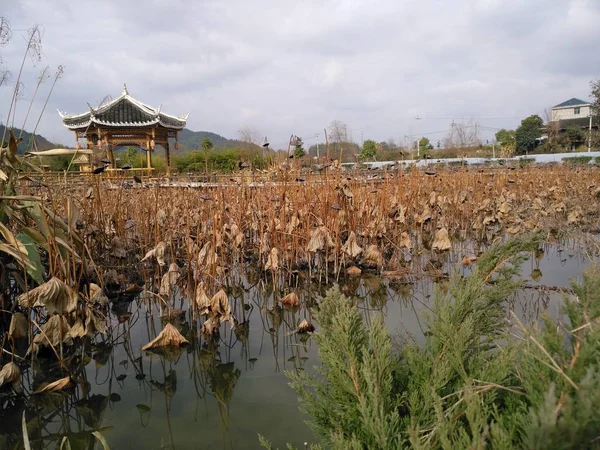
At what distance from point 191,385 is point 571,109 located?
1715 inches

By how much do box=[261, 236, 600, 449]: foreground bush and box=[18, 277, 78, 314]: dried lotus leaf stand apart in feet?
3.78

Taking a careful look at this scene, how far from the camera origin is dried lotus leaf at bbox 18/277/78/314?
5.30 ft

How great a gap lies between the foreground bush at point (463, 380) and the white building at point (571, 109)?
4138 centimetres

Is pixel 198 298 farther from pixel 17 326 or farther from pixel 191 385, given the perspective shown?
pixel 17 326

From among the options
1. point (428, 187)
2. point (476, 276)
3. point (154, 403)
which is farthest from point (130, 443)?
point (428, 187)

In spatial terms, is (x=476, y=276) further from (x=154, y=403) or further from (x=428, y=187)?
(x=428, y=187)

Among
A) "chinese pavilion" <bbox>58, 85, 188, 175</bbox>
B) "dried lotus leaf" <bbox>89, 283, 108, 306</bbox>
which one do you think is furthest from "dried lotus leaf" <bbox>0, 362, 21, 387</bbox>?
"chinese pavilion" <bbox>58, 85, 188, 175</bbox>

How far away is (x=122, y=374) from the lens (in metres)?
1.97

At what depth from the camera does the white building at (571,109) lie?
35719mm

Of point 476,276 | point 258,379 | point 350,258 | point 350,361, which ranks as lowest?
point 258,379

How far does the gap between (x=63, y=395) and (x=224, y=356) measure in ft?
2.36

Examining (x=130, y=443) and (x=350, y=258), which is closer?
(x=130, y=443)

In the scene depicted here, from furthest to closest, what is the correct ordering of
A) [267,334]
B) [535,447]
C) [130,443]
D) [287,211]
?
[287,211]
[267,334]
[130,443]
[535,447]

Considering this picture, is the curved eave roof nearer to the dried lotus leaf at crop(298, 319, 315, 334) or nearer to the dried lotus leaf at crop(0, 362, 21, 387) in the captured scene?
the dried lotus leaf at crop(298, 319, 315, 334)
